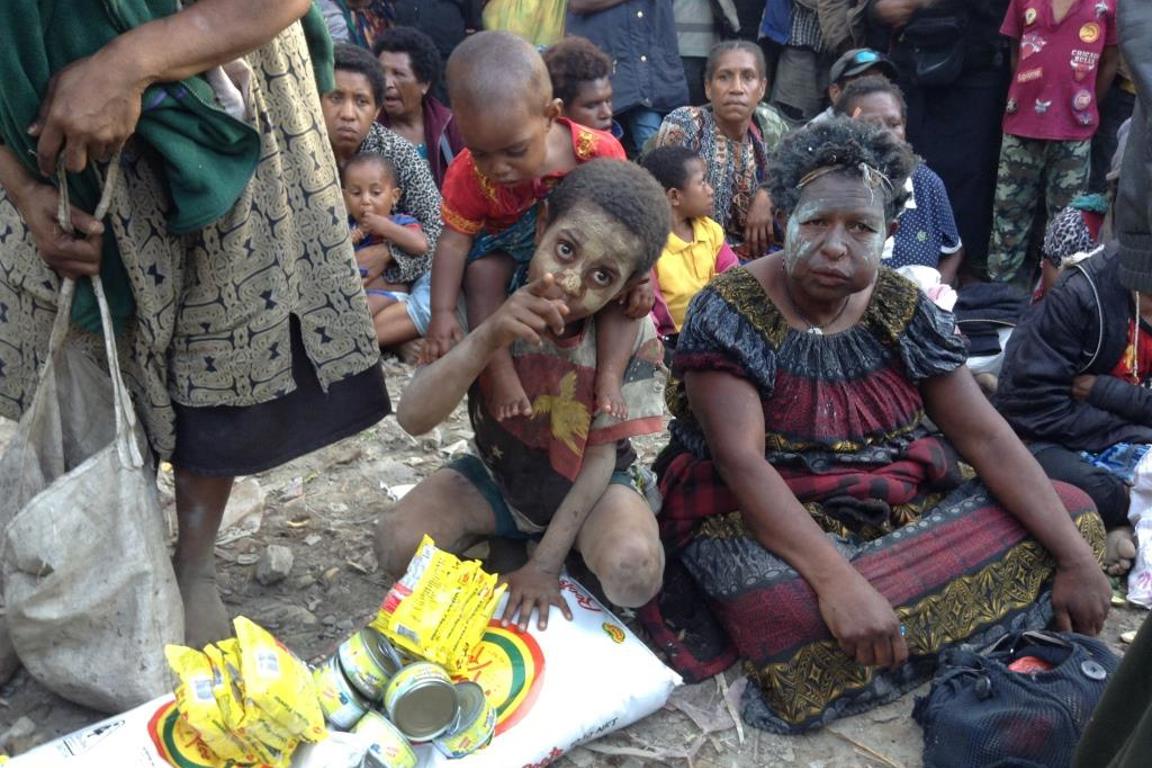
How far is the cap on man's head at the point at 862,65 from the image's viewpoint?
5543mm

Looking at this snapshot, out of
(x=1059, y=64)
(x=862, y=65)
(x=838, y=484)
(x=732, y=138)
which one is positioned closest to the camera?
(x=838, y=484)

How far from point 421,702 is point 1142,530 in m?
2.30

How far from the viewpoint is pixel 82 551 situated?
2.12 m

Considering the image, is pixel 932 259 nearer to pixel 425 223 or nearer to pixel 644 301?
pixel 425 223

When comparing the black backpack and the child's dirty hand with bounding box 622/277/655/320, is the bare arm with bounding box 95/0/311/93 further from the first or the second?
the black backpack

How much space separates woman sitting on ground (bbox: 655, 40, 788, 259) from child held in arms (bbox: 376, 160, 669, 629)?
2.74 m

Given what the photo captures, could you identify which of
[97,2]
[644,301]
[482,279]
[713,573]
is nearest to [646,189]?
[644,301]

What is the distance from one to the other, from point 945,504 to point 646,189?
3.96 ft

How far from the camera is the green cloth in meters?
1.85

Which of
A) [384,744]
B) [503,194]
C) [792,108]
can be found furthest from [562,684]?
[792,108]

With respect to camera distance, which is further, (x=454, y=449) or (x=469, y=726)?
(x=454, y=449)

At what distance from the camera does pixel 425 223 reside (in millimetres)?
4977

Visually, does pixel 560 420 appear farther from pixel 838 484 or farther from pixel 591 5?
pixel 591 5

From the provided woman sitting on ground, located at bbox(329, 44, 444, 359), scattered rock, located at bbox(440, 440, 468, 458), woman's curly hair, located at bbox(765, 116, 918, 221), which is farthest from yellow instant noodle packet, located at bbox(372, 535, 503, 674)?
woman sitting on ground, located at bbox(329, 44, 444, 359)
